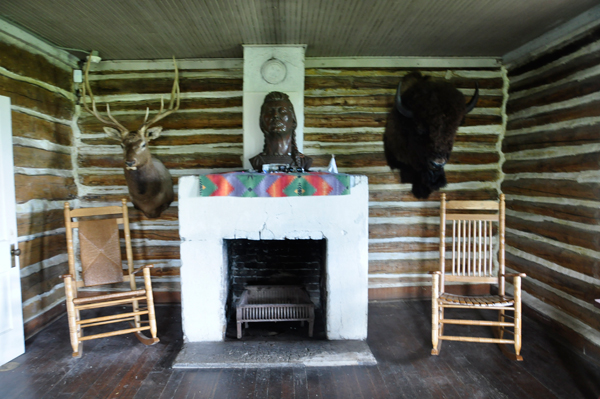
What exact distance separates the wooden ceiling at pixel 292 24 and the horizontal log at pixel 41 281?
2.72 meters

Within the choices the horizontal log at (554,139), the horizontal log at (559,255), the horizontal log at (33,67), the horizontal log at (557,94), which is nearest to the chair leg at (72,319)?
the horizontal log at (33,67)

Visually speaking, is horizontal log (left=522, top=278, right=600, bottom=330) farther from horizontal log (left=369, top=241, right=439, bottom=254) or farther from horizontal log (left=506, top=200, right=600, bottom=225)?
horizontal log (left=369, top=241, right=439, bottom=254)

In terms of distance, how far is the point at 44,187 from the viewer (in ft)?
13.3

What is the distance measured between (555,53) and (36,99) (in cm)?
590

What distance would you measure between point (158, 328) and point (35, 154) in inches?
96.4

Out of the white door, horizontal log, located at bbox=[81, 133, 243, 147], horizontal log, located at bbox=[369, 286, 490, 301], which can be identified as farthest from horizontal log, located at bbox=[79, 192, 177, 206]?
horizontal log, located at bbox=[369, 286, 490, 301]

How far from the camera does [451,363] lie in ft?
10.4

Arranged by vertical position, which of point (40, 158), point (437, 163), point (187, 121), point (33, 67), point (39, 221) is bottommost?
point (39, 221)

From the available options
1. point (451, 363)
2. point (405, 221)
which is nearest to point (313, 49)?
point (405, 221)

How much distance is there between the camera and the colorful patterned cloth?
3.32 meters

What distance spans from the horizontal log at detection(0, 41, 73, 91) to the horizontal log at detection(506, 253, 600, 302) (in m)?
6.23

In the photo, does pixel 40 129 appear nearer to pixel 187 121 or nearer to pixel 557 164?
pixel 187 121

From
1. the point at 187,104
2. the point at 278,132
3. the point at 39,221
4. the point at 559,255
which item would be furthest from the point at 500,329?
the point at 39,221

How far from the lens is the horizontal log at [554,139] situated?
339 cm
